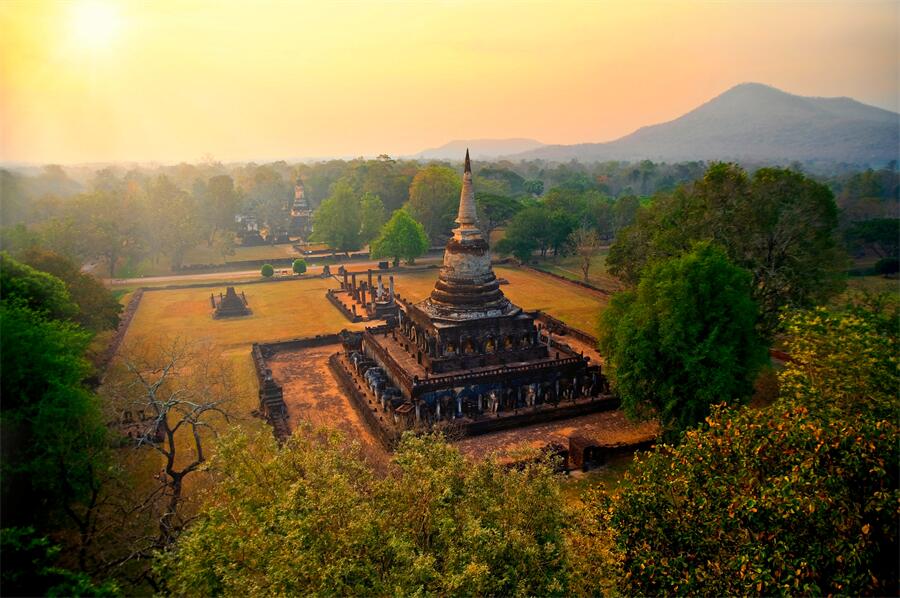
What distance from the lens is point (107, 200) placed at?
198 ft

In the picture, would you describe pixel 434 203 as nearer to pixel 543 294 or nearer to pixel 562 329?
pixel 543 294

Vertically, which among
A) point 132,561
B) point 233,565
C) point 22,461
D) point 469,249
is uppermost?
point 469,249

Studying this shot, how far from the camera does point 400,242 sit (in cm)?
6053

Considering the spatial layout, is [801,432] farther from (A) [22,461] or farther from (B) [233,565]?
(A) [22,461]

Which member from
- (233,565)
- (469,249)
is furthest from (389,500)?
(469,249)

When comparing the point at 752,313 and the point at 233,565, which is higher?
the point at 752,313

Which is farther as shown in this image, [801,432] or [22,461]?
[22,461]

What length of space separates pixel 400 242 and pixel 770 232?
39460mm

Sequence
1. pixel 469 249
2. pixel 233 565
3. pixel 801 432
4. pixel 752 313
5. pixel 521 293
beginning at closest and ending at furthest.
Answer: pixel 233 565
pixel 801 432
pixel 752 313
pixel 469 249
pixel 521 293

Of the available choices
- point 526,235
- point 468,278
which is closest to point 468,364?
point 468,278

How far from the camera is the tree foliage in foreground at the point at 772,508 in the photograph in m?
9.07

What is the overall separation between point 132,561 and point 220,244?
5835 cm

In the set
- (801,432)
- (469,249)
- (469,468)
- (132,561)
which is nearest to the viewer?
(801,432)

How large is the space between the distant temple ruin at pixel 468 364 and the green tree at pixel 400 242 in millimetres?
28259
